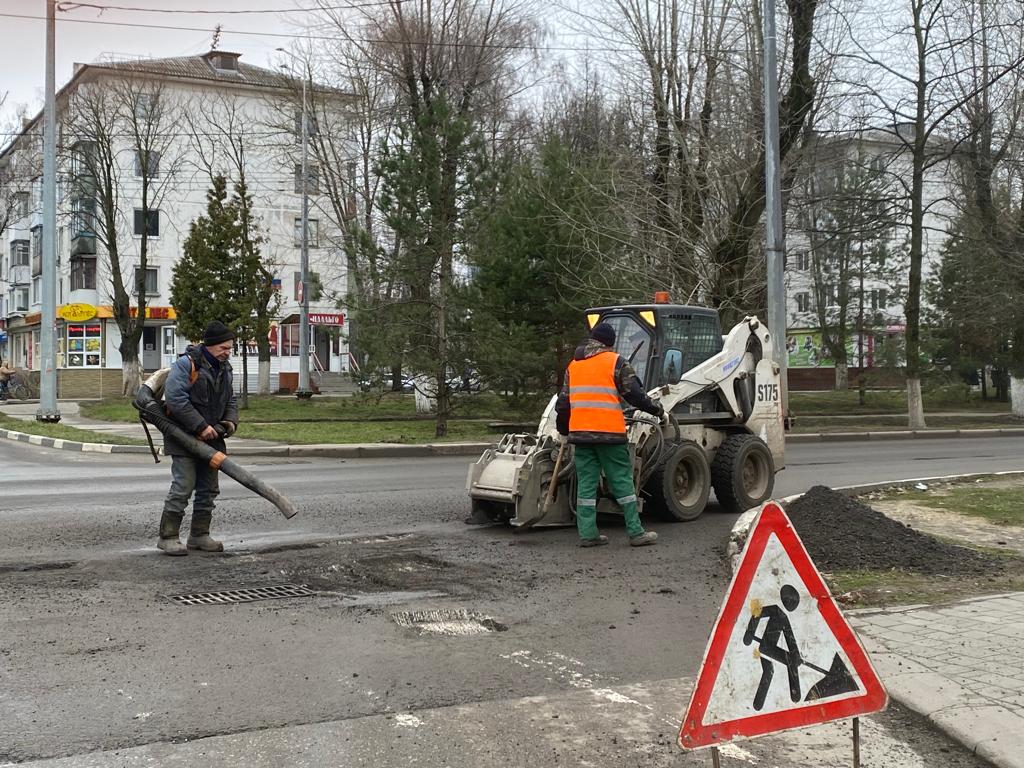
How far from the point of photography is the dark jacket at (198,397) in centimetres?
779

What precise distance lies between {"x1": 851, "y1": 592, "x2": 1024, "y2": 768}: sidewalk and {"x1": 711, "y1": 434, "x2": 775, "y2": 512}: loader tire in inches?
163

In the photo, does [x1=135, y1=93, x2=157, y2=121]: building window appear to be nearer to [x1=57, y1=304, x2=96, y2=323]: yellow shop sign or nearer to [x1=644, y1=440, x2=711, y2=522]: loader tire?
[x1=57, y1=304, x2=96, y2=323]: yellow shop sign

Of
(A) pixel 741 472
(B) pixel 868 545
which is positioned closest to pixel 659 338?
(A) pixel 741 472

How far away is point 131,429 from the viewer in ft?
75.0

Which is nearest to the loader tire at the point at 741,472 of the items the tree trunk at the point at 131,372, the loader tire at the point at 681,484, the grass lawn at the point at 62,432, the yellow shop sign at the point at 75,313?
the loader tire at the point at 681,484

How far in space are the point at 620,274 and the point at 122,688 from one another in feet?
59.0

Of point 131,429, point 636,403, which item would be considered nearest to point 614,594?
point 636,403

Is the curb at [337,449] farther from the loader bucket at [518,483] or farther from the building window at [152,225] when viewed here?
the building window at [152,225]

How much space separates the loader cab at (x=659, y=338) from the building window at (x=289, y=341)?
44.1m

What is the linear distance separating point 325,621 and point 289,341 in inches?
1910

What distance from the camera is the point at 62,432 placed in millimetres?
21375

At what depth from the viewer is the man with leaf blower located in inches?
308

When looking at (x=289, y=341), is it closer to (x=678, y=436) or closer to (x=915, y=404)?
(x=915, y=404)

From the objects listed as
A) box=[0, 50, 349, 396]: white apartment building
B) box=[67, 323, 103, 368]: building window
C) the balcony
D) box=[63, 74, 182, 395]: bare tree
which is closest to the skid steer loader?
box=[63, 74, 182, 395]: bare tree
